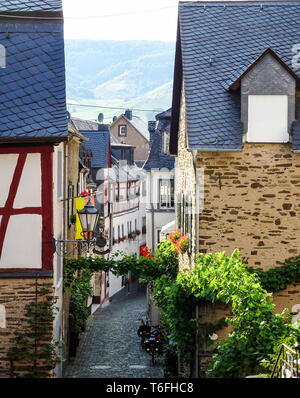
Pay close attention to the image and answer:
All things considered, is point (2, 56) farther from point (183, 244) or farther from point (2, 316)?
point (183, 244)

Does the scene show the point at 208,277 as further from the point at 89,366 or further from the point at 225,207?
the point at 89,366

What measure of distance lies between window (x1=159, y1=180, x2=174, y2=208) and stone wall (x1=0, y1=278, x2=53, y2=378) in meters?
23.3

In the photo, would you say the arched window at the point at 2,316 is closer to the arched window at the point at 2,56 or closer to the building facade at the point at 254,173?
the building facade at the point at 254,173

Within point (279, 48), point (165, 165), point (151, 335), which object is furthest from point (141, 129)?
point (279, 48)

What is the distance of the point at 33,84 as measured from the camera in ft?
48.3

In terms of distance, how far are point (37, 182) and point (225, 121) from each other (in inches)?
169

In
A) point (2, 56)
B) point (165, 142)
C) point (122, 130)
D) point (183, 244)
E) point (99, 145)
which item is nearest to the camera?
point (2, 56)

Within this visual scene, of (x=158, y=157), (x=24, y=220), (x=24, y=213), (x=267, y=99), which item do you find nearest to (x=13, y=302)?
(x=24, y=220)

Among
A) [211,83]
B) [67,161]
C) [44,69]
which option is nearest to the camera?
[44,69]

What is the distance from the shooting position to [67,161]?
22.5 metres

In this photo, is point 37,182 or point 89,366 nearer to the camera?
point 37,182

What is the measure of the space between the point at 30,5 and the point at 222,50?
4447 millimetres

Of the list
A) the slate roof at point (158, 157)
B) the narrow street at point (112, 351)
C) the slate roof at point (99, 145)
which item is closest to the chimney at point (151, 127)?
the slate roof at point (99, 145)

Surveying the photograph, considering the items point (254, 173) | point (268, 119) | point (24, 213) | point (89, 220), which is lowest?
point (89, 220)
